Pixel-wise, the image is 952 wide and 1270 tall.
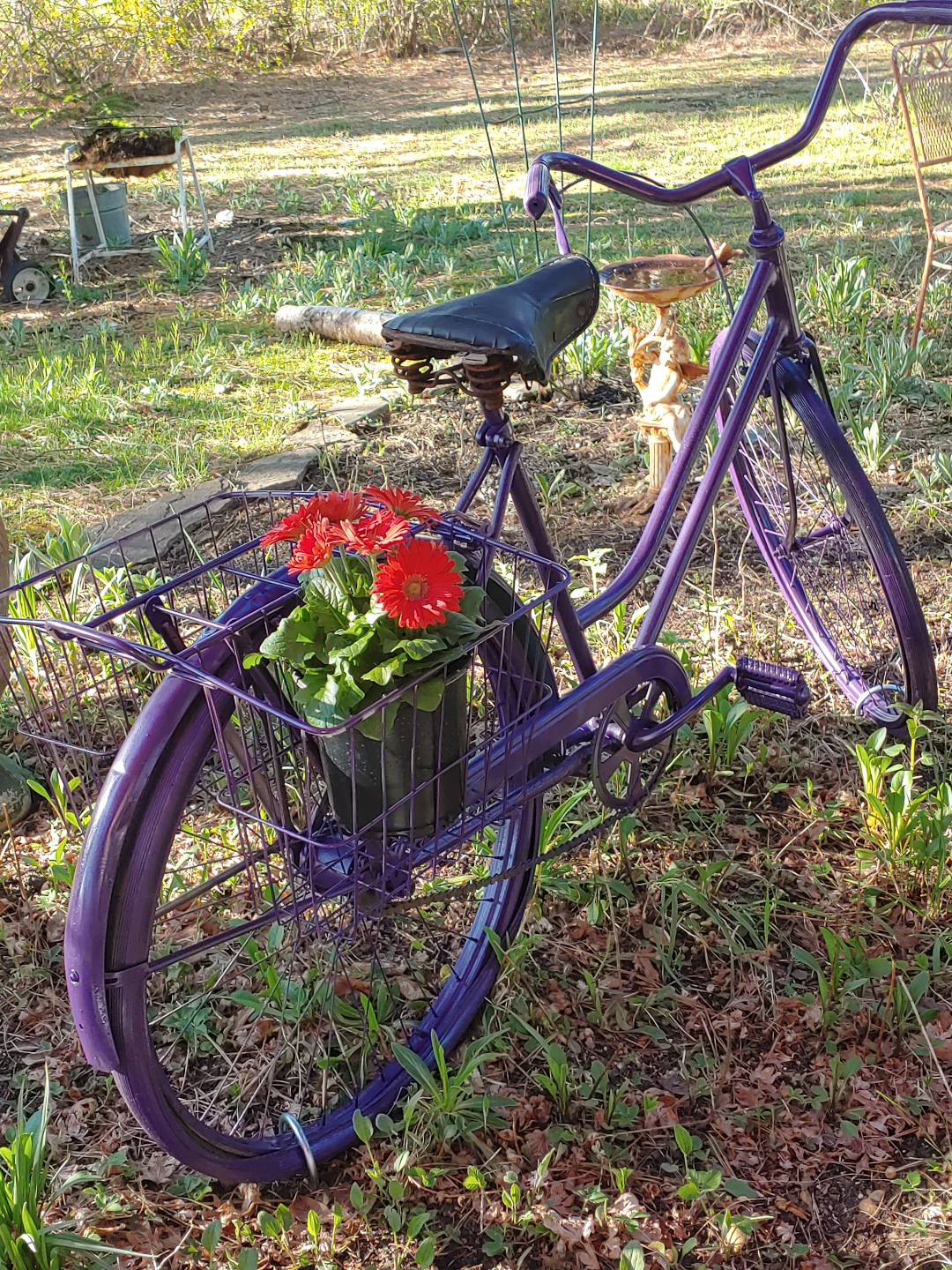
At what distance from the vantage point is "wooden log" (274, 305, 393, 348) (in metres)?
4.99

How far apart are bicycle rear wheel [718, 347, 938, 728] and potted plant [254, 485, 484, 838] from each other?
1.13 m

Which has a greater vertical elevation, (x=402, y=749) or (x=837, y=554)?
(x=402, y=749)

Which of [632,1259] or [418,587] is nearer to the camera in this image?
[418,587]

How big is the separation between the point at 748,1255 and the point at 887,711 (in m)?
1.23

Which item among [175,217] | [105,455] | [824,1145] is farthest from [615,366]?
[175,217]

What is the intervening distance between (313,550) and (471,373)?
1.40 feet

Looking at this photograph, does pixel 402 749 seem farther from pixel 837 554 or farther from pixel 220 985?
pixel 837 554

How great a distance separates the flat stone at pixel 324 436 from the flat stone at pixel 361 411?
57 mm

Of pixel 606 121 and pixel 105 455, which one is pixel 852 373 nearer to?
pixel 105 455

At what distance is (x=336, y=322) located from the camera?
5102 millimetres

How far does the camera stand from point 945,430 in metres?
4.02

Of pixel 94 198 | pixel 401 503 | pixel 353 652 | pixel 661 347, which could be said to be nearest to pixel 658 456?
pixel 661 347

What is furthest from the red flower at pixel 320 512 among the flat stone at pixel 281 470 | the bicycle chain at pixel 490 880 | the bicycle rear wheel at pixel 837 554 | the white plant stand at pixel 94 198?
the white plant stand at pixel 94 198

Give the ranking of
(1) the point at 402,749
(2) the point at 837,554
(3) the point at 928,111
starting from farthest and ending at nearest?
(3) the point at 928,111
(2) the point at 837,554
(1) the point at 402,749
